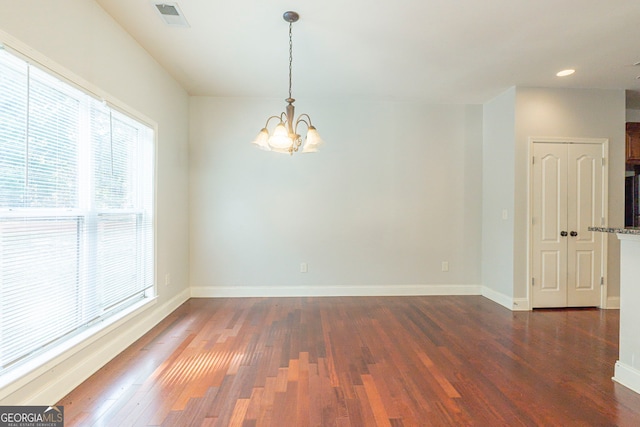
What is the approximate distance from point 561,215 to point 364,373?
3.38m

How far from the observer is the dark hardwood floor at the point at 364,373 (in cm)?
170

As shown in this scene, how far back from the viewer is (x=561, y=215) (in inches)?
142

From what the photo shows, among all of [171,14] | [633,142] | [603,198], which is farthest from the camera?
[633,142]

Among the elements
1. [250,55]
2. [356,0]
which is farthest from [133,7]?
[356,0]

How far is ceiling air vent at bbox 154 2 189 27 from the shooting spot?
2203 millimetres

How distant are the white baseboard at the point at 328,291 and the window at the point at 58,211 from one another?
4.35 ft

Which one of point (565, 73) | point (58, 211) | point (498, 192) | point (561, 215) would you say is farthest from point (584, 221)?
point (58, 211)

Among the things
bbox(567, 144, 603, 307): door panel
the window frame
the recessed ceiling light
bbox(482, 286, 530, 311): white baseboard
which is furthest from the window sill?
the recessed ceiling light

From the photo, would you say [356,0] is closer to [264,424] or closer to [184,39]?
[184,39]

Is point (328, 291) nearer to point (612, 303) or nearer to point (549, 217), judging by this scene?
point (549, 217)

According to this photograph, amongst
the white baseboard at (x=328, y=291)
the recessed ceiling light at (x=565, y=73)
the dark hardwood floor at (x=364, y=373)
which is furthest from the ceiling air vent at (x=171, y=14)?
the recessed ceiling light at (x=565, y=73)

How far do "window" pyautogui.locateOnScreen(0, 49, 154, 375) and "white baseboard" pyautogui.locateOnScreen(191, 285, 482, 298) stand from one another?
4.35 ft

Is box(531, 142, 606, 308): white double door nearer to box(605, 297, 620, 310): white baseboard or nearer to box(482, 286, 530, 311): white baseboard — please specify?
box(482, 286, 530, 311): white baseboard

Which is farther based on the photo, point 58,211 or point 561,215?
point 561,215
